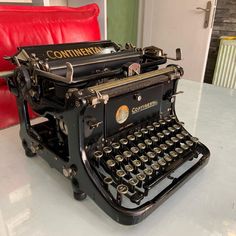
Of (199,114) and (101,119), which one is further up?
(101,119)

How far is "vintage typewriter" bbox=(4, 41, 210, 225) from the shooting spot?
646 millimetres

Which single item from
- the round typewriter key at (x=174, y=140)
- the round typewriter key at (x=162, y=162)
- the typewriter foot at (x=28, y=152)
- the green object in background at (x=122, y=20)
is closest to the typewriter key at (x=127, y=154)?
the round typewriter key at (x=162, y=162)

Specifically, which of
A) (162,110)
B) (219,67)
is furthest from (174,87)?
(219,67)

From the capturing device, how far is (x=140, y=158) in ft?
2.41

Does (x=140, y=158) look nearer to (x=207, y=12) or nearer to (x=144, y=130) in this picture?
(x=144, y=130)

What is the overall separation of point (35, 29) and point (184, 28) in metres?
2.07

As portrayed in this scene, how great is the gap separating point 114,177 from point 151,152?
0.54 feet

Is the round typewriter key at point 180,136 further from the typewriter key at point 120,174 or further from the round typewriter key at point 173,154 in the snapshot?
the typewriter key at point 120,174

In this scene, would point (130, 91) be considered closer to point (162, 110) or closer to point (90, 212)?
point (162, 110)

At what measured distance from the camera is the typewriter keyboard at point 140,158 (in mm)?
662

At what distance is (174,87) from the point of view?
96 centimetres

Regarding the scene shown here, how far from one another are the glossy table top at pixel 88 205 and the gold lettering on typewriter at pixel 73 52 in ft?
1.31

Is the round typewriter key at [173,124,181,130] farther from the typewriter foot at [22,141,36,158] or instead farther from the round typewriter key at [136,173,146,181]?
the typewriter foot at [22,141,36,158]

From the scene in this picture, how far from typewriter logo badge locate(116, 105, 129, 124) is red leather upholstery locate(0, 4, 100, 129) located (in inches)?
25.3
